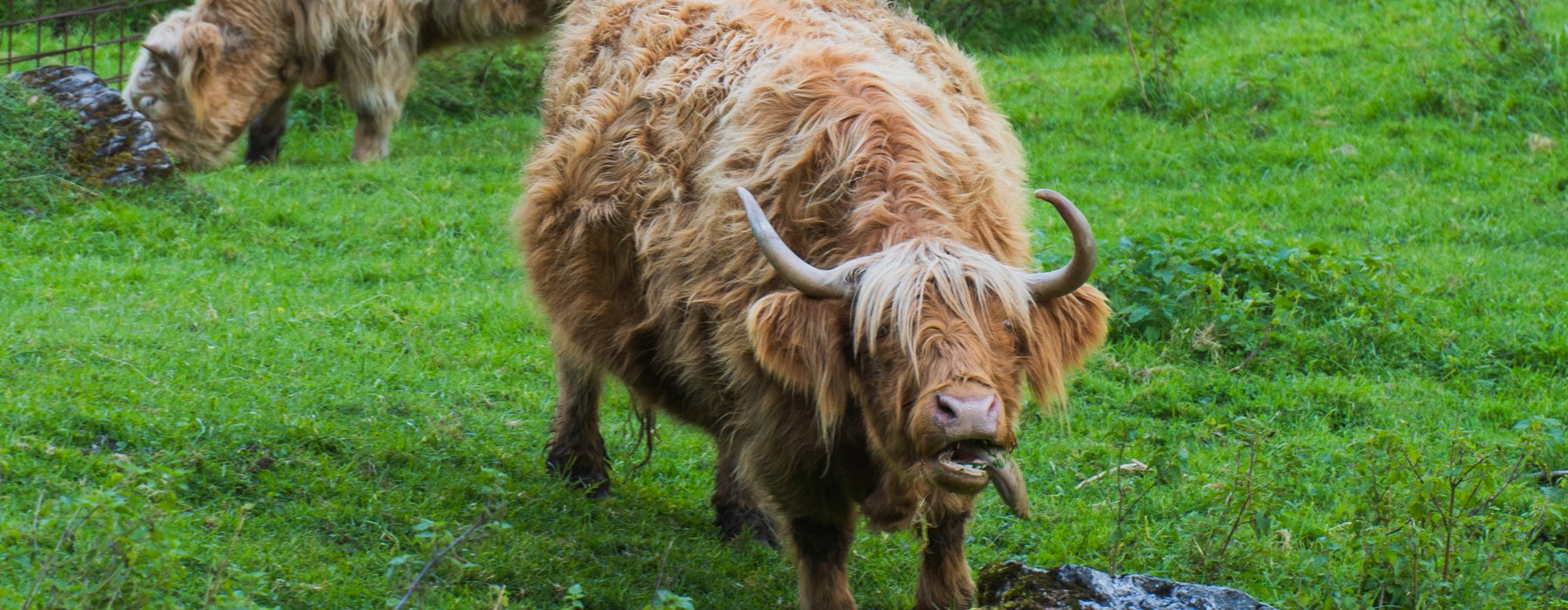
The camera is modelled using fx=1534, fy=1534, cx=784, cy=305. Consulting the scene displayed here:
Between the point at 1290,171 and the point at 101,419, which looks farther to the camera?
the point at 1290,171

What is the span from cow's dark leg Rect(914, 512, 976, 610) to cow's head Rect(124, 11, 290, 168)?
7133 mm

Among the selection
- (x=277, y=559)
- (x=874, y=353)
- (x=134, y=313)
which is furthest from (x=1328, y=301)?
(x=134, y=313)

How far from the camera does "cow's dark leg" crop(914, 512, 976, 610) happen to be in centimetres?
446

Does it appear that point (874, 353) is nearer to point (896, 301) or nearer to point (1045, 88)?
point (896, 301)

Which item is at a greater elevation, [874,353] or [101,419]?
[874,353]

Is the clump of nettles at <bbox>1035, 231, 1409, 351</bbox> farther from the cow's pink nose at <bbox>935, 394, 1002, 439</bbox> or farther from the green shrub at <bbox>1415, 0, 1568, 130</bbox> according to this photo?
the green shrub at <bbox>1415, 0, 1568, 130</bbox>

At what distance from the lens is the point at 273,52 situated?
33.4 feet

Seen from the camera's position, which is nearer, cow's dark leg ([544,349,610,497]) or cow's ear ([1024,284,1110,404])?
cow's ear ([1024,284,1110,404])

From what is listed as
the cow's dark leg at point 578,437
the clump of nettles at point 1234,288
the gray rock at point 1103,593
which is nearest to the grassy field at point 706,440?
the clump of nettles at point 1234,288

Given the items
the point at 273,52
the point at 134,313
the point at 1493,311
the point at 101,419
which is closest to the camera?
the point at 101,419

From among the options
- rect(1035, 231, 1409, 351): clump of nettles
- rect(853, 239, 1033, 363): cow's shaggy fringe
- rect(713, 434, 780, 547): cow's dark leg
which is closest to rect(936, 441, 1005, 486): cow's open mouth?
rect(853, 239, 1033, 363): cow's shaggy fringe

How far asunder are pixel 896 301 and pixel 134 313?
13.5ft

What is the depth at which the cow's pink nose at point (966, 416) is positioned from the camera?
11.2 ft

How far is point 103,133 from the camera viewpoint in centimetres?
830
